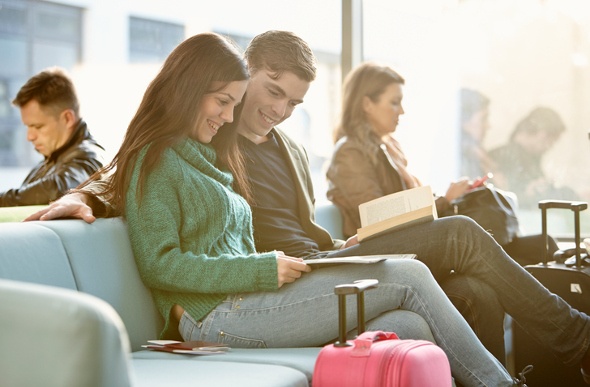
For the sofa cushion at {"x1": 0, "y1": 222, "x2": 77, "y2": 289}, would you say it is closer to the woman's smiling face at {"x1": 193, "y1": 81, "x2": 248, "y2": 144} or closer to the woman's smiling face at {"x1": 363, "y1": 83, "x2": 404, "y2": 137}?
the woman's smiling face at {"x1": 193, "y1": 81, "x2": 248, "y2": 144}

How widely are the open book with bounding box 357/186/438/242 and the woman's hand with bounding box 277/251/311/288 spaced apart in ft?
1.51

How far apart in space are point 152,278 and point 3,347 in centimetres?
109

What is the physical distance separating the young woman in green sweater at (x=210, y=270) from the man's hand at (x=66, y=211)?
103 millimetres

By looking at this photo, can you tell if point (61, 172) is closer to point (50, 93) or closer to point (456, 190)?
point (50, 93)

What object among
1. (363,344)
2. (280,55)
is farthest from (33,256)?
(280,55)

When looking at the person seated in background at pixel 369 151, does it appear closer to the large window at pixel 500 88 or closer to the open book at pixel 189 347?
the large window at pixel 500 88

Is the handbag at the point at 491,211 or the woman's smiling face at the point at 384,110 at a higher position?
the woman's smiling face at the point at 384,110

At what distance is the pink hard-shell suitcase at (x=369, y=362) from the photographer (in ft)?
6.39

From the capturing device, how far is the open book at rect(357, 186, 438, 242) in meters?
2.75

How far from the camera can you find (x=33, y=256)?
2.09m

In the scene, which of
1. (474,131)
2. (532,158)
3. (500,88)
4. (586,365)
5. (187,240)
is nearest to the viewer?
(187,240)

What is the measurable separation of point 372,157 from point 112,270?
1.69 meters

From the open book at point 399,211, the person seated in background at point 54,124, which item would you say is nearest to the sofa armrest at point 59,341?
the open book at point 399,211

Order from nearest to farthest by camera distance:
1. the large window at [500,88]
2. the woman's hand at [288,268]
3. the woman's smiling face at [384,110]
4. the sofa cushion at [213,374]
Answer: the sofa cushion at [213,374] < the woman's hand at [288,268] < the woman's smiling face at [384,110] < the large window at [500,88]
